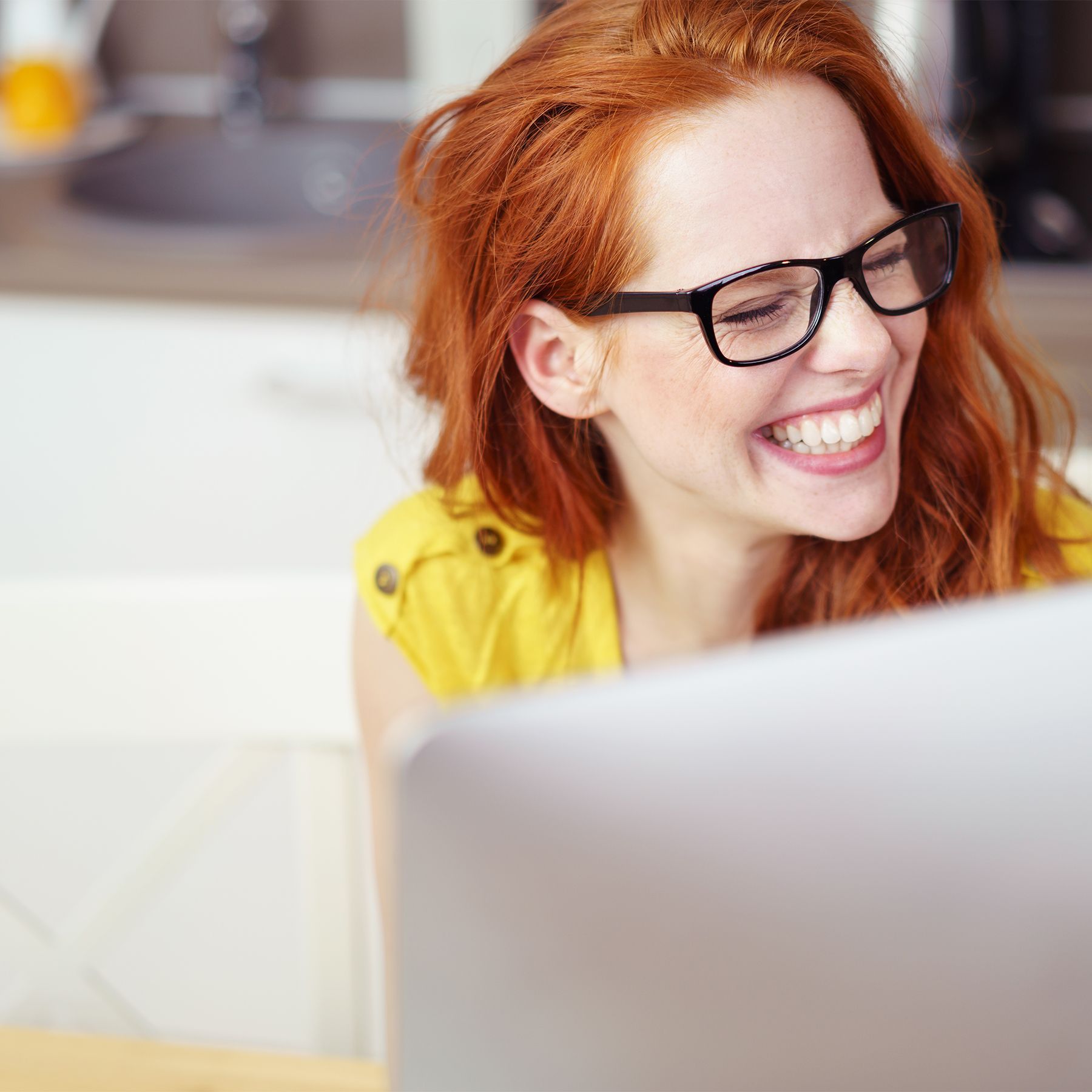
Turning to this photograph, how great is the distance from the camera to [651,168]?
0.73 metres

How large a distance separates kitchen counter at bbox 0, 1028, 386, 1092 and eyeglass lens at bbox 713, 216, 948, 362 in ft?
1.63

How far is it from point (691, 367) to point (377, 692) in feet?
1.12

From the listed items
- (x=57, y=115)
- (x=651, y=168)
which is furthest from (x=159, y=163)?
(x=651, y=168)

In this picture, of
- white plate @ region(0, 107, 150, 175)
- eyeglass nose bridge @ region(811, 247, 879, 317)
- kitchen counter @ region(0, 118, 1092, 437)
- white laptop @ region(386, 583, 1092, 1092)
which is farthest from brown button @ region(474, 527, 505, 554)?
white plate @ region(0, 107, 150, 175)

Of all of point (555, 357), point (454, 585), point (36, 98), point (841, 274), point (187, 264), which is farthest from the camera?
point (36, 98)

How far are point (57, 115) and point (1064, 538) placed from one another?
1.86 meters

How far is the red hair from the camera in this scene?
744 mm

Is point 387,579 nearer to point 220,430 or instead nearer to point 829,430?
point 829,430

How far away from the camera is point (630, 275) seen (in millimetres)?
751

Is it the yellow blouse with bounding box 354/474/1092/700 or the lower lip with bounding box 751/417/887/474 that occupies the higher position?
the lower lip with bounding box 751/417/887/474

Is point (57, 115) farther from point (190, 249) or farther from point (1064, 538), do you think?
point (1064, 538)

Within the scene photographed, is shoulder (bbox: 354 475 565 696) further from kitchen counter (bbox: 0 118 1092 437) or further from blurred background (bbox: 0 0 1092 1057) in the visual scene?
kitchen counter (bbox: 0 118 1092 437)

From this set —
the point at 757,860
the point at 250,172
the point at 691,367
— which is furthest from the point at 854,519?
the point at 250,172

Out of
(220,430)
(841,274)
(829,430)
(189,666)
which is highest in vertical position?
(841,274)
